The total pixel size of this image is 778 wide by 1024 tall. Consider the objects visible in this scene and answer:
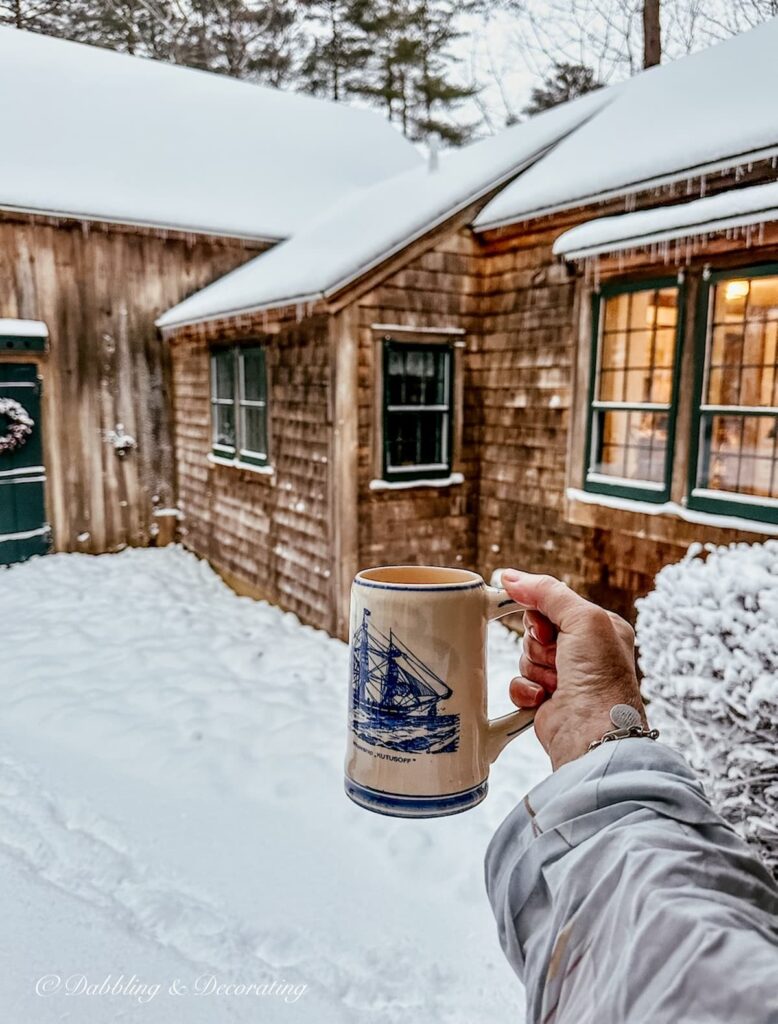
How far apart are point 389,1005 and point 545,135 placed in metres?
6.25

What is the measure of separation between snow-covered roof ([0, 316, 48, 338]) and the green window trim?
5949 millimetres

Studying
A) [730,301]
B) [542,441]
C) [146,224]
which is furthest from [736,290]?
[146,224]

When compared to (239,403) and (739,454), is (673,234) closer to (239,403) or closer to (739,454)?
(739,454)

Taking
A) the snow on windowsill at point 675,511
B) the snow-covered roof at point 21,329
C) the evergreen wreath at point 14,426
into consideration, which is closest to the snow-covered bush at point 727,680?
the snow on windowsill at point 675,511

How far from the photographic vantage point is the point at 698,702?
103 inches

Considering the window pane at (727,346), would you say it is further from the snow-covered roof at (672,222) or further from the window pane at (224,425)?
the window pane at (224,425)

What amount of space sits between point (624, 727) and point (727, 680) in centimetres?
182

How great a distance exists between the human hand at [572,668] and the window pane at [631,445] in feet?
13.2

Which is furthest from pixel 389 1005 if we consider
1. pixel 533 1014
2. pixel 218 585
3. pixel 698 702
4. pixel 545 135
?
pixel 545 135

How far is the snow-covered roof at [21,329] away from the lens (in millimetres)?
7389

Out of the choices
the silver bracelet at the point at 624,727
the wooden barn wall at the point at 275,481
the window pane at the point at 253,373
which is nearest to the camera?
the silver bracelet at the point at 624,727

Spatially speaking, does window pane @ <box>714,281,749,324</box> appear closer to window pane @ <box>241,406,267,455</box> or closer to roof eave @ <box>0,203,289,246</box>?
window pane @ <box>241,406,267,455</box>

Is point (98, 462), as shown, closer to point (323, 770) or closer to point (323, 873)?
point (323, 770)

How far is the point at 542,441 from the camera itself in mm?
5617
